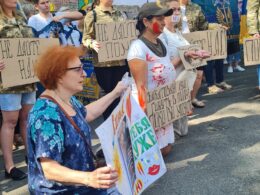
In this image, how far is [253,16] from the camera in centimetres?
597

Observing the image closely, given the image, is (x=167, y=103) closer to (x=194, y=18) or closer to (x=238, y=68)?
(x=194, y=18)

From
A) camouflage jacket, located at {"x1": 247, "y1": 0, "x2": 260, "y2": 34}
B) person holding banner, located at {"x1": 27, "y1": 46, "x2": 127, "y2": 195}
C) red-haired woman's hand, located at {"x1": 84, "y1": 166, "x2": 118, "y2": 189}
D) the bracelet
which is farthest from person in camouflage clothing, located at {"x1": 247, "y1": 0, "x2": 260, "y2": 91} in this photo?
red-haired woman's hand, located at {"x1": 84, "y1": 166, "x2": 118, "y2": 189}

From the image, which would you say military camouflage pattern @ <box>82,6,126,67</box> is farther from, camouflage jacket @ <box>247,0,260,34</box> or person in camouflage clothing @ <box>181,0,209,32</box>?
camouflage jacket @ <box>247,0,260,34</box>

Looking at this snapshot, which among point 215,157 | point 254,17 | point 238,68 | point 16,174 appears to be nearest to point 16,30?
point 16,174

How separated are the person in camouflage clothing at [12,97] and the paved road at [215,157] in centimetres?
30

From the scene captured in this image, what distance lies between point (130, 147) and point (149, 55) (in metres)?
1.40

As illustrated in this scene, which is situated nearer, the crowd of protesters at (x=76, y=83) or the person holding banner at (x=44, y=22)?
the crowd of protesters at (x=76, y=83)

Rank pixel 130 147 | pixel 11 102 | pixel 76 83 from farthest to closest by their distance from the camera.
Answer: pixel 11 102
pixel 130 147
pixel 76 83

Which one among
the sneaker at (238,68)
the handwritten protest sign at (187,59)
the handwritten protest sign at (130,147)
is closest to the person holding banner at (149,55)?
the handwritten protest sign at (187,59)

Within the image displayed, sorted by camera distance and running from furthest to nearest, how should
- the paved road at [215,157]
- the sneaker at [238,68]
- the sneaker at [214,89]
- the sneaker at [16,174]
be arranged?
1. the sneaker at [238,68]
2. the sneaker at [214,89]
3. the sneaker at [16,174]
4. the paved road at [215,157]

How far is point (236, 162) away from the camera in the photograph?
13.1 ft

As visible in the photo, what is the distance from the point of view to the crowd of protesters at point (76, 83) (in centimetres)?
205

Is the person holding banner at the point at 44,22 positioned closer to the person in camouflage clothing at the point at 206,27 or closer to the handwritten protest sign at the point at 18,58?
the handwritten protest sign at the point at 18,58

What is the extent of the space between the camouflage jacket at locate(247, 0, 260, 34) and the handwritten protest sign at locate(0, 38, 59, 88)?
327cm
